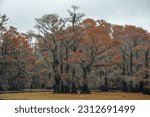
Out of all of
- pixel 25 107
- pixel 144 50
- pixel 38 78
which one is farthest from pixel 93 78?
pixel 25 107

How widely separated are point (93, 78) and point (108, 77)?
3.65 metres

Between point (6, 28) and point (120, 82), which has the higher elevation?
point (6, 28)

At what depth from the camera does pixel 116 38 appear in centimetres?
3256

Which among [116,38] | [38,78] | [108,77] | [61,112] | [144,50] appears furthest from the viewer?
[38,78]

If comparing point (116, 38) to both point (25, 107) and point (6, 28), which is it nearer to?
point (6, 28)

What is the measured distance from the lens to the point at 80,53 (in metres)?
32.3

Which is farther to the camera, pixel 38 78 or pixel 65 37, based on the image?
pixel 38 78

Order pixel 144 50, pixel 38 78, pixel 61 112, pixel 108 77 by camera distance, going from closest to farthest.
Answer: pixel 61 112 → pixel 144 50 → pixel 108 77 → pixel 38 78

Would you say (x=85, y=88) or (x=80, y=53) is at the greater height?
(x=80, y=53)

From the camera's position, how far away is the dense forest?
31047 millimetres

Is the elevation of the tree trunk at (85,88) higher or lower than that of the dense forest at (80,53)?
lower

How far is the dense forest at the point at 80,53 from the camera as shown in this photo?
1222 inches

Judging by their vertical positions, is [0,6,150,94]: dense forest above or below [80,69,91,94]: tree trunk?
above

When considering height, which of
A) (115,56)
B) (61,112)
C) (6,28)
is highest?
(6,28)
